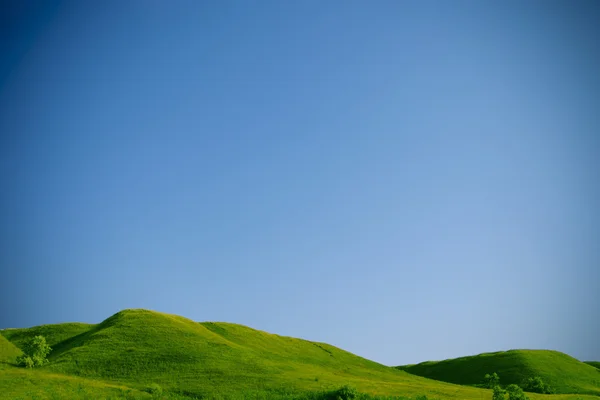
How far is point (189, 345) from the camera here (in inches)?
3219

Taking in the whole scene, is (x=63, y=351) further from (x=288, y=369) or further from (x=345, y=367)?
(x=345, y=367)

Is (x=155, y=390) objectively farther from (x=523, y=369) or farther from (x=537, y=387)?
(x=523, y=369)

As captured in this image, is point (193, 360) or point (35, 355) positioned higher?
point (193, 360)

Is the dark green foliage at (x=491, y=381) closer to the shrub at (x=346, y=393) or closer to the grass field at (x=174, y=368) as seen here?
the grass field at (x=174, y=368)

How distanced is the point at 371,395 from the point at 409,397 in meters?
5.02

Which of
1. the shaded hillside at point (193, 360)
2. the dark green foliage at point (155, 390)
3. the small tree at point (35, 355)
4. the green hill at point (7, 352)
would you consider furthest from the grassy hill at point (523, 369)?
the green hill at point (7, 352)

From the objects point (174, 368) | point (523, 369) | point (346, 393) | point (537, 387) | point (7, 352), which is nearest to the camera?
point (346, 393)

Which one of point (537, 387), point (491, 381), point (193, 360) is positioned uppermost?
point (491, 381)

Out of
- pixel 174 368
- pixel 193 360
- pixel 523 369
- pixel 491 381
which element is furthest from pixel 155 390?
pixel 523 369

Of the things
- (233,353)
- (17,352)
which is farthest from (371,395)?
(17,352)

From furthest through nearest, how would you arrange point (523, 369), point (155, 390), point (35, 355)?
1. point (523, 369)
2. point (35, 355)
3. point (155, 390)

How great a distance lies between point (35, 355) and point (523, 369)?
106 meters

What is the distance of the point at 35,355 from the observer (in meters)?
74.3

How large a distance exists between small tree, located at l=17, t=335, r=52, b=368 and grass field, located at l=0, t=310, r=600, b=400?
1.47 metres
